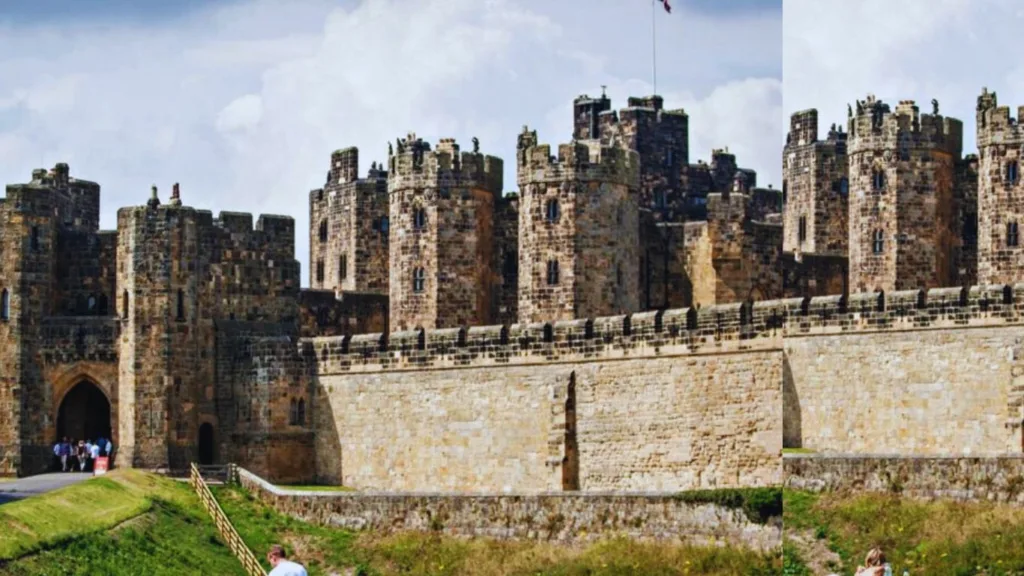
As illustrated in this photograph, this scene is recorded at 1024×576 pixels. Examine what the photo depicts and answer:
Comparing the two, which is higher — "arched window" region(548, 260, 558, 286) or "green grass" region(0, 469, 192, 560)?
"arched window" region(548, 260, 558, 286)

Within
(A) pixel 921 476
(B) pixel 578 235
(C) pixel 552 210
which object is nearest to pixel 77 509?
(A) pixel 921 476

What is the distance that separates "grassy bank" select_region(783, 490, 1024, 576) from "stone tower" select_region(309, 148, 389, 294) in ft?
99.7

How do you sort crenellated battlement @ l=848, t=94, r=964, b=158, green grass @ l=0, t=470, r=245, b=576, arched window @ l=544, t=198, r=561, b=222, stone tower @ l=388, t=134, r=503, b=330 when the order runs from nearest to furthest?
green grass @ l=0, t=470, r=245, b=576 < arched window @ l=544, t=198, r=561, b=222 < crenellated battlement @ l=848, t=94, r=964, b=158 < stone tower @ l=388, t=134, r=503, b=330

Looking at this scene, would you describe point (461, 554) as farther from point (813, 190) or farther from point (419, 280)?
point (813, 190)

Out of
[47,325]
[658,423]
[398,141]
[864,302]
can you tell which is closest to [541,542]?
[658,423]

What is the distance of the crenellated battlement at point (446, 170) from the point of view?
62188 millimetres

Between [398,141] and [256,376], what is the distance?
12.1m

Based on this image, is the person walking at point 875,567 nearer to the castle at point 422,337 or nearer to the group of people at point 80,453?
the castle at point 422,337

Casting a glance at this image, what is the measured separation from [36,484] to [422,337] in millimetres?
8196

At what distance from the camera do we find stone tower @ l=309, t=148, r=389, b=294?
229 ft

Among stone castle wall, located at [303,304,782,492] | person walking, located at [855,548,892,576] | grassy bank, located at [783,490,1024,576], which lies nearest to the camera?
person walking, located at [855,548,892,576]

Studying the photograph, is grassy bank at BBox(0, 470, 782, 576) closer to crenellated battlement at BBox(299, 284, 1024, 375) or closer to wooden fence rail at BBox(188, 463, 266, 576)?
wooden fence rail at BBox(188, 463, 266, 576)

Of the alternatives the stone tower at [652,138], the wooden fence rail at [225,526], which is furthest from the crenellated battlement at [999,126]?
the wooden fence rail at [225,526]

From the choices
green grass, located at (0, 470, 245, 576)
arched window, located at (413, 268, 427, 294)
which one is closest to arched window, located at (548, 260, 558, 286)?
arched window, located at (413, 268, 427, 294)
